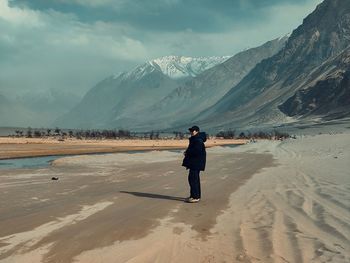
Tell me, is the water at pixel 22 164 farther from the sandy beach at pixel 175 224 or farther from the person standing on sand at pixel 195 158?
the person standing on sand at pixel 195 158

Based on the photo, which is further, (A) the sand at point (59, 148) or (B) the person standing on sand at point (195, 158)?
(A) the sand at point (59, 148)

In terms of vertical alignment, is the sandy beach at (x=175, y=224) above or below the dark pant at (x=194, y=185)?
below

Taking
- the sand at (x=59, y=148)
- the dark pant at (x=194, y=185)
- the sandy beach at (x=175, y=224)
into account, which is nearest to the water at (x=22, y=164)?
the sand at (x=59, y=148)

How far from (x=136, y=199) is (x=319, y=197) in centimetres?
566

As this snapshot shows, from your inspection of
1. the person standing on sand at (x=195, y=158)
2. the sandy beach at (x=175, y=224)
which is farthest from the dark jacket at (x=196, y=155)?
the sandy beach at (x=175, y=224)

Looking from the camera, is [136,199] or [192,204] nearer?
[192,204]

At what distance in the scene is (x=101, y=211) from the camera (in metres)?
13.5

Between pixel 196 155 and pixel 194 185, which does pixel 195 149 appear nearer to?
pixel 196 155

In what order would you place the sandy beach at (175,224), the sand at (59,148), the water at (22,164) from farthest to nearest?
1. the sand at (59,148)
2. the water at (22,164)
3. the sandy beach at (175,224)

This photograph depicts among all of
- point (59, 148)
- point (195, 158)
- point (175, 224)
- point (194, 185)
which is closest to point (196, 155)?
point (195, 158)

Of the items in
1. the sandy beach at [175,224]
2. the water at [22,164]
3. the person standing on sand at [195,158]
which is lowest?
the sandy beach at [175,224]

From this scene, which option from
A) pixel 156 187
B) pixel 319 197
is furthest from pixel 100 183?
pixel 319 197

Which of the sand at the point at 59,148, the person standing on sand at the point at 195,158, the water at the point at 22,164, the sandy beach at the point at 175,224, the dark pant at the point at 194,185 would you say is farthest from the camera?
the sand at the point at 59,148

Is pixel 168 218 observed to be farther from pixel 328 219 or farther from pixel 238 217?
pixel 328 219
